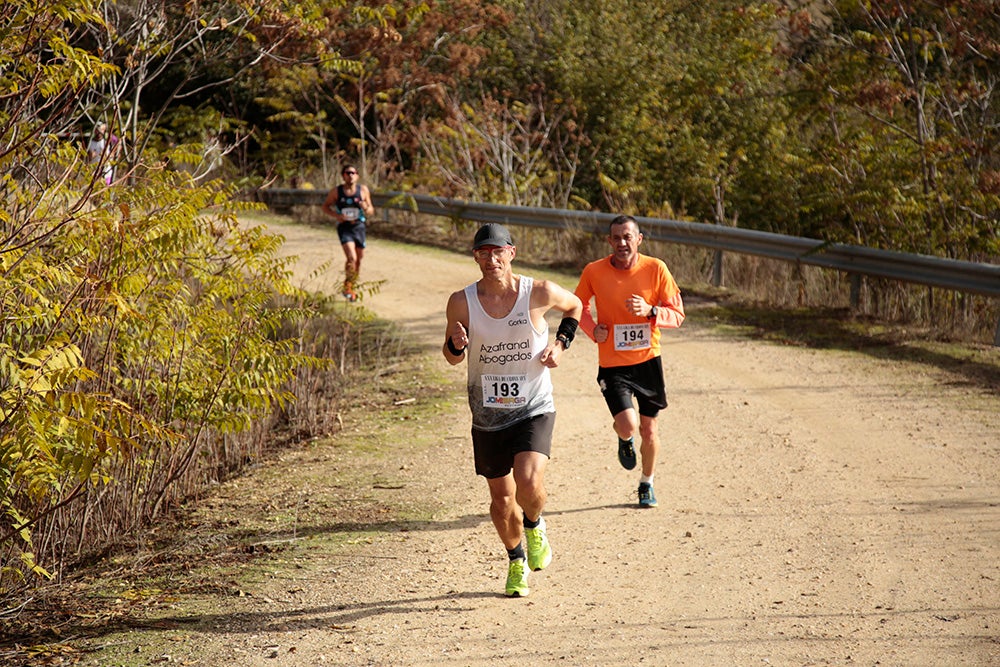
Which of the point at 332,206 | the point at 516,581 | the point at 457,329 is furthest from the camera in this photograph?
the point at 332,206

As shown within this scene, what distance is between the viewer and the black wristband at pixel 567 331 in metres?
6.22

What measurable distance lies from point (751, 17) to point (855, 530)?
1118 cm

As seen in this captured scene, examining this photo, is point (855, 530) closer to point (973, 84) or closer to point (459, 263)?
point (973, 84)

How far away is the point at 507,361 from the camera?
6059 mm

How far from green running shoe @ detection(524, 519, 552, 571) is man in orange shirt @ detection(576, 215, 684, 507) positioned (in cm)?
151

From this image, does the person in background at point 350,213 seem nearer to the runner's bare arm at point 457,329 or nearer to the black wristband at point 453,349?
the runner's bare arm at point 457,329

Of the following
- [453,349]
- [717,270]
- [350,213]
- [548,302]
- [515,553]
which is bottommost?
[515,553]

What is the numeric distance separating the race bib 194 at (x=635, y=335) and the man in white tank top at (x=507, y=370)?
58.3 inches

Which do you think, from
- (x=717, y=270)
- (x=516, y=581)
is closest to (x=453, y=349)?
(x=516, y=581)

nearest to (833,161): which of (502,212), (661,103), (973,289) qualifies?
(973,289)

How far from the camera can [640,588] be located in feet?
20.7

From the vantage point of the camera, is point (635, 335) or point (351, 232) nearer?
point (635, 335)

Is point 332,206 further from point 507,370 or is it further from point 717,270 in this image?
point 507,370

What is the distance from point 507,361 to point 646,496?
7.04 ft
